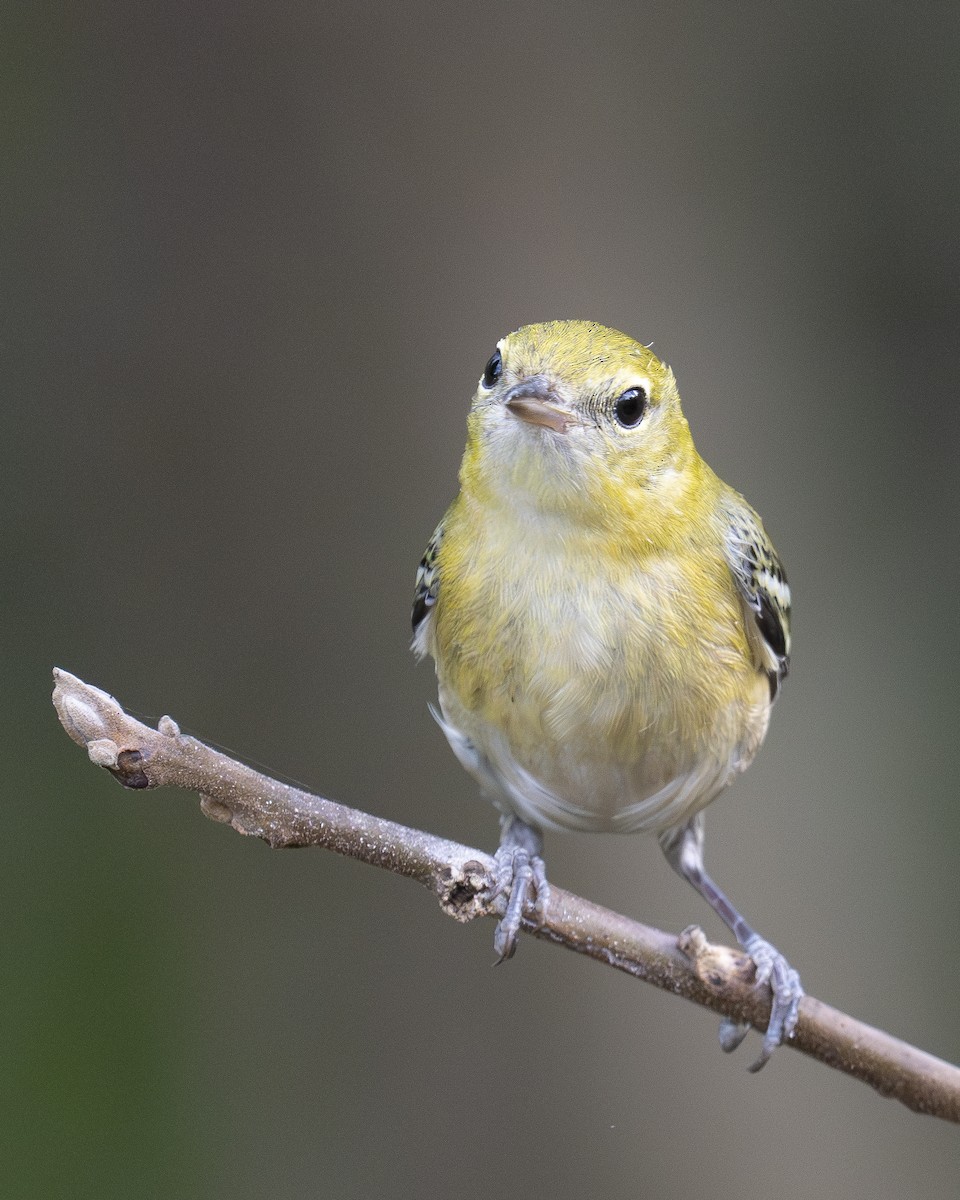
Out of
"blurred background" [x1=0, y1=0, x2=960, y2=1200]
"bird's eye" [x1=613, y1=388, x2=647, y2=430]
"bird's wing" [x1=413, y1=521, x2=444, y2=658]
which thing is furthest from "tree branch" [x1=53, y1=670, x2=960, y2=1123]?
"blurred background" [x1=0, y1=0, x2=960, y2=1200]

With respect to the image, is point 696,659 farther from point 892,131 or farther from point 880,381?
point 892,131

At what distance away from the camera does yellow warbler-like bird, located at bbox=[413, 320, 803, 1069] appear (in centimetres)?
329

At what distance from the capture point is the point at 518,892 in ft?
10.4

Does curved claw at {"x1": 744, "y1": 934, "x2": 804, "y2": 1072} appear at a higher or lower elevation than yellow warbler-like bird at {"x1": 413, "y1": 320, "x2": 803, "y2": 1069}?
lower

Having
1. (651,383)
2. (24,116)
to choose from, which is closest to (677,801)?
(651,383)

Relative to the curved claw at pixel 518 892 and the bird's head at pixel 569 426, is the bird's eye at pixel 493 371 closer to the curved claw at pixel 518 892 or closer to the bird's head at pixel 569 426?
the bird's head at pixel 569 426

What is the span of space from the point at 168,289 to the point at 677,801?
3.31 meters

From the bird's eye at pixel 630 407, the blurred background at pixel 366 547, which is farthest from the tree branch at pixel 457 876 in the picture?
the blurred background at pixel 366 547

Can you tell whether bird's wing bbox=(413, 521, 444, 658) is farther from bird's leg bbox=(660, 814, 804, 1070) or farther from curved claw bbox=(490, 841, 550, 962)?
bird's leg bbox=(660, 814, 804, 1070)

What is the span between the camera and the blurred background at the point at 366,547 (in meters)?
5.63

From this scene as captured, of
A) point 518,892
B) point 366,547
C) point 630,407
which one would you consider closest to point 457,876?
point 518,892

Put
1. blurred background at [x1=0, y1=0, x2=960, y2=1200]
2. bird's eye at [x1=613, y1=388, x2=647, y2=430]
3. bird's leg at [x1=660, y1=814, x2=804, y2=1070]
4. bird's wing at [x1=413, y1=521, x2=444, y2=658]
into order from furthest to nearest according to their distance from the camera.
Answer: blurred background at [x1=0, y1=0, x2=960, y2=1200], bird's wing at [x1=413, y1=521, x2=444, y2=658], bird's leg at [x1=660, y1=814, x2=804, y2=1070], bird's eye at [x1=613, y1=388, x2=647, y2=430]

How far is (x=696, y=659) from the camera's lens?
3561mm

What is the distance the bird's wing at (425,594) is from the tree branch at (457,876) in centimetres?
110
